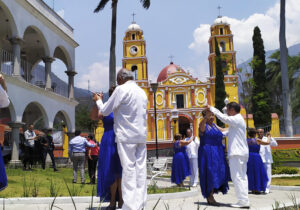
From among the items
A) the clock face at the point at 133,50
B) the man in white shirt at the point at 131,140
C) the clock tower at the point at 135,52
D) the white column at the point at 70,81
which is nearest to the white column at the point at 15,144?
the white column at the point at 70,81

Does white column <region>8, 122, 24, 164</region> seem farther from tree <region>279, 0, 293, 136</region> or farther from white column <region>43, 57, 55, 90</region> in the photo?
tree <region>279, 0, 293, 136</region>

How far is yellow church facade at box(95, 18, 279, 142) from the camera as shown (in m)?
40.8

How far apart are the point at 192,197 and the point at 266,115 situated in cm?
2490

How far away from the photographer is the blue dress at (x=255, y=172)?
805 centimetres

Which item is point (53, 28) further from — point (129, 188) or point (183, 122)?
point (183, 122)

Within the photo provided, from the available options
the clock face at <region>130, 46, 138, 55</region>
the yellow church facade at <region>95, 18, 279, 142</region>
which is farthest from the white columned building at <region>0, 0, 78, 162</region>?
the clock face at <region>130, 46, 138, 55</region>

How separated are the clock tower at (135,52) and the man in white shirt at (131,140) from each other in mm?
38432

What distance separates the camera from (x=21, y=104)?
50.2ft

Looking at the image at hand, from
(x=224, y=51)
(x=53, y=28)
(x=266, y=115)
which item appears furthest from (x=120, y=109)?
(x=224, y=51)

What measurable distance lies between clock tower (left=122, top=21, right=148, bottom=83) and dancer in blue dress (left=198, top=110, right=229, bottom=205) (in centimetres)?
3699

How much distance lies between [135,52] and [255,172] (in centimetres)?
3743

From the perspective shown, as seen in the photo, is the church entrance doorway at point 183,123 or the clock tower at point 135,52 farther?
the clock tower at point 135,52

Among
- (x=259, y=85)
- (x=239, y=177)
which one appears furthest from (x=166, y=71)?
(x=239, y=177)

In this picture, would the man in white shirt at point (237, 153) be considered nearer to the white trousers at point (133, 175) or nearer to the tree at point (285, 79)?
the white trousers at point (133, 175)
